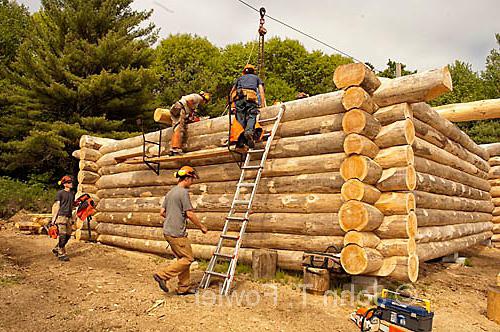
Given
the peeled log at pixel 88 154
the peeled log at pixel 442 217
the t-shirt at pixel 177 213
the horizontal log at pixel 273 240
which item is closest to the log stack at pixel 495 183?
the peeled log at pixel 442 217

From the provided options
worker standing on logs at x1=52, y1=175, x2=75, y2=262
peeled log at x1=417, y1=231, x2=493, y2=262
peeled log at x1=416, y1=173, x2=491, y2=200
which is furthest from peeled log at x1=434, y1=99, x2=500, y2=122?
worker standing on logs at x1=52, y1=175, x2=75, y2=262

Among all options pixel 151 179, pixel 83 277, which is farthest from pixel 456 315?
pixel 151 179

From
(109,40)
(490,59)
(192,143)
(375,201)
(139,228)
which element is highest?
(490,59)

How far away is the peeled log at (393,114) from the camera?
7.20m

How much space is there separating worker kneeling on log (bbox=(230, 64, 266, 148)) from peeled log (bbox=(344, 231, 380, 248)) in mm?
2587

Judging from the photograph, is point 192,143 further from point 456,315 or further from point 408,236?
point 456,315

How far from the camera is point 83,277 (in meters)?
8.01

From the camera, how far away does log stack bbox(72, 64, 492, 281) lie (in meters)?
6.91

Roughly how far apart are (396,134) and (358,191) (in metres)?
1.27

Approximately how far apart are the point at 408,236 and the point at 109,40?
18.1 metres

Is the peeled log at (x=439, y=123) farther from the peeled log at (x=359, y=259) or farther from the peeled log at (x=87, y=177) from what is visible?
the peeled log at (x=87, y=177)

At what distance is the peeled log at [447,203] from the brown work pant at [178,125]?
5.57 m

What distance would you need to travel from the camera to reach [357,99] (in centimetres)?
715

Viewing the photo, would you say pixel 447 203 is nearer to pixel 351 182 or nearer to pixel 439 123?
pixel 439 123
